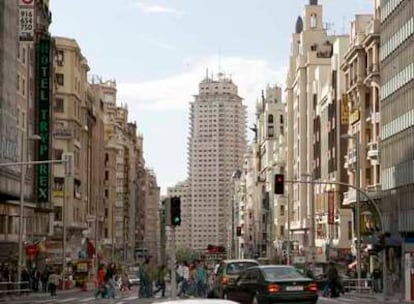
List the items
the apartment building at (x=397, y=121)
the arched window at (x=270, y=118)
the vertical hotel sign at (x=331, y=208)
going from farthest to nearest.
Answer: the arched window at (x=270, y=118) < the vertical hotel sign at (x=331, y=208) < the apartment building at (x=397, y=121)

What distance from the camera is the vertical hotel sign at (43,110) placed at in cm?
7981

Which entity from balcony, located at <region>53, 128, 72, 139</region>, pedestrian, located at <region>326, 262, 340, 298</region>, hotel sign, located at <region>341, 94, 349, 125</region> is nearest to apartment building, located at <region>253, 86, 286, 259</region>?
balcony, located at <region>53, 128, 72, 139</region>

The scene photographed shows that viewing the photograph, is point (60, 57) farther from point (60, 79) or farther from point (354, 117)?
point (354, 117)

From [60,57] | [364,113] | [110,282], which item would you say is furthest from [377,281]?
[60,57]

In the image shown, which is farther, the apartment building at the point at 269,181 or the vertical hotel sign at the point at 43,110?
the apartment building at the point at 269,181

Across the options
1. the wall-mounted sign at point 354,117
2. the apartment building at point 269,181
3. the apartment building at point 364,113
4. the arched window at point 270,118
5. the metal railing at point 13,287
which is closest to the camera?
the metal railing at point 13,287

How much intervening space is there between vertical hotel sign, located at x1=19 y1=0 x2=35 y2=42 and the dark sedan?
42.6m

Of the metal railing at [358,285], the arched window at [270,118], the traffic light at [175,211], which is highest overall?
the arched window at [270,118]

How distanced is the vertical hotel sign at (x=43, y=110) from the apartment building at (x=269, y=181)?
218ft

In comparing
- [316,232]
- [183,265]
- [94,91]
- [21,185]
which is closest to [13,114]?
[21,185]

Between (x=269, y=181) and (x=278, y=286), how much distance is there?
140m

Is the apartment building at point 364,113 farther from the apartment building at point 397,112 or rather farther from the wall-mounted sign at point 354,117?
the apartment building at point 397,112

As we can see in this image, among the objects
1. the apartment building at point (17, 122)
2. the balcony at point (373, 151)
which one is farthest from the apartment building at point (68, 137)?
the balcony at point (373, 151)

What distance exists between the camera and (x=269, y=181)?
6644 inches
